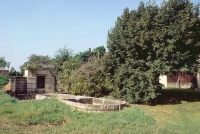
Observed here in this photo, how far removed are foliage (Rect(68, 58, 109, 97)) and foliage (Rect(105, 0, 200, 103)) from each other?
2882 millimetres

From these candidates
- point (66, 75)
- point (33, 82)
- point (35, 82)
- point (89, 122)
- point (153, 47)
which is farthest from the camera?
point (35, 82)

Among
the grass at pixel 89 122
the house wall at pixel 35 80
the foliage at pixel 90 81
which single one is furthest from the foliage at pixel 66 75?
the grass at pixel 89 122

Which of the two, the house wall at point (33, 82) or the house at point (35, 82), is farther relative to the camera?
the house at point (35, 82)

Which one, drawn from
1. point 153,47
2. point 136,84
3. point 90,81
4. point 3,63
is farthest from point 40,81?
point 3,63

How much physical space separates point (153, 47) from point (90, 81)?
6.40 meters

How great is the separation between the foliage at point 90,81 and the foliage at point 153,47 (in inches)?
113

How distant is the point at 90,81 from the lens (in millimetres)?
17906

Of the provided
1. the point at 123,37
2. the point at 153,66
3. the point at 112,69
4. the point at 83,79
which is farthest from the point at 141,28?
the point at 83,79

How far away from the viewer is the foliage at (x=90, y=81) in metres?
17.8

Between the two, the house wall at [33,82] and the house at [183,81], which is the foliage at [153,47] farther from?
the house wall at [33,82]

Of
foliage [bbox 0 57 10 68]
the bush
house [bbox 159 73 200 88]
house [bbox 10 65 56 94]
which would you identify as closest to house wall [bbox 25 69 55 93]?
house [bbox 10 65 56 94]

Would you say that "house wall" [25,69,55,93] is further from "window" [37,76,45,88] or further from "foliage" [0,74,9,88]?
"foliage" [0,74,9,88]

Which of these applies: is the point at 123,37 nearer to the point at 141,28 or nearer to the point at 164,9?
the point at 141,28

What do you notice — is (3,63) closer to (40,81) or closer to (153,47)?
(40,81)
